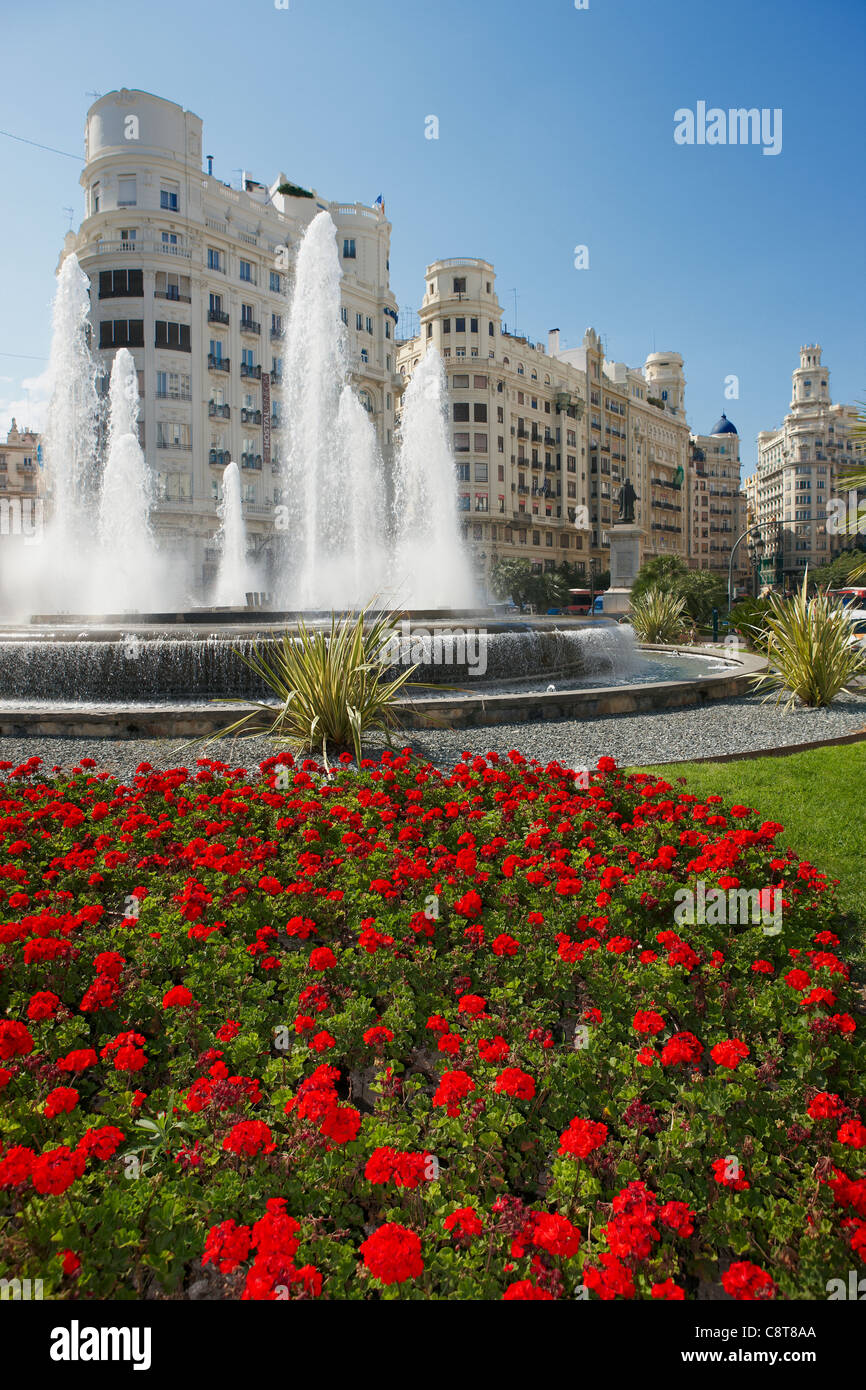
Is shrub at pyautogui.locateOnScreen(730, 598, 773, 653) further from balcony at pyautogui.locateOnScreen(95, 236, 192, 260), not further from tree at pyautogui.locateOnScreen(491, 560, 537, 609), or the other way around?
balcony at pyautogui.locateOnScreen(95, 236, 192, 260)

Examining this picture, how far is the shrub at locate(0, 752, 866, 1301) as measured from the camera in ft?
6.29

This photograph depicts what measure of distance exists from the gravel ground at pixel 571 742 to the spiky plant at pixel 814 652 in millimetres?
693

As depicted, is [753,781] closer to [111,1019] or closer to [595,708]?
[595,708]

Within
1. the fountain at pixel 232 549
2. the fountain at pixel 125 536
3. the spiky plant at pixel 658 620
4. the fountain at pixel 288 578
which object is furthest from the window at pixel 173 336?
the spiky plant at pixel 658 620

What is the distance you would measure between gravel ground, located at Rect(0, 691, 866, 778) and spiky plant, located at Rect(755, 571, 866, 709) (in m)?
0.69

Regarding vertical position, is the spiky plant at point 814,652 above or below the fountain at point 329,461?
below

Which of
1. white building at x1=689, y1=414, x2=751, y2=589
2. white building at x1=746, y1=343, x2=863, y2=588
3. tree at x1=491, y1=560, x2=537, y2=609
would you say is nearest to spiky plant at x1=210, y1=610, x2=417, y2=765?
tree at x1=491, y1=560, x2=537, y2=609

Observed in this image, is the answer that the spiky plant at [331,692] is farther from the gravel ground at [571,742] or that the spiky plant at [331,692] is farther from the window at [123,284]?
the window at [123,284]

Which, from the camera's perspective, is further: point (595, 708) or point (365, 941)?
point (595, 708)

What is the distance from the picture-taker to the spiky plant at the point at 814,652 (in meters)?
11.0

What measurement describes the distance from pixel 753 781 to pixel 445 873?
3.74m

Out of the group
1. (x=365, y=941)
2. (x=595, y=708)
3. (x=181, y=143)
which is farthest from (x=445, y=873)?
(x=181, y=143)

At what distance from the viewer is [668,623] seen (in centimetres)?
2166

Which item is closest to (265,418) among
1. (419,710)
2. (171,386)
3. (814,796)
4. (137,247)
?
(171,386)
